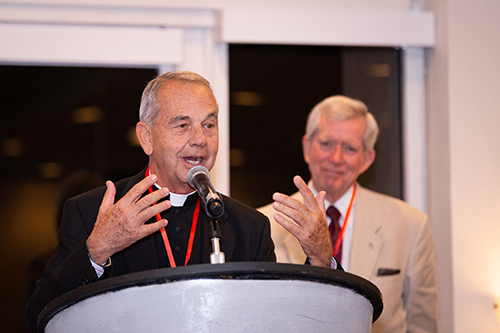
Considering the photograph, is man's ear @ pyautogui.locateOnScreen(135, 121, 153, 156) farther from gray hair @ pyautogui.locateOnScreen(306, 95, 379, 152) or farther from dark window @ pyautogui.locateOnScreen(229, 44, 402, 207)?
dark window @ pyautogui.locateOnScreen(229, 44, 402, 207)

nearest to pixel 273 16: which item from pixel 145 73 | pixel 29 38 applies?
pixel 145 73

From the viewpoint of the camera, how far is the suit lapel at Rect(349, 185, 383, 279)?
10.5 feet

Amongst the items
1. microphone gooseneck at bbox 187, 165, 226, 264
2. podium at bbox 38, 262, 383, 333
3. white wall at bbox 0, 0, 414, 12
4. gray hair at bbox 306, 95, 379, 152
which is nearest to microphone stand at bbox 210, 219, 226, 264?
microphone gooseneck at bbox 187, 165, 226, 264

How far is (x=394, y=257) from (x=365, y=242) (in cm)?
18

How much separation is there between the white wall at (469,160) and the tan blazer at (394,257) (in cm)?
45

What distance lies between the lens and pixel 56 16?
3.63 m

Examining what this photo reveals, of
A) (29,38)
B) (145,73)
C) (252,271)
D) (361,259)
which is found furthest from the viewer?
(145,73)

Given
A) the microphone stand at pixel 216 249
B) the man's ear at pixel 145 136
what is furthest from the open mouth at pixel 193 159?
the microphone stand at pixel 216 249

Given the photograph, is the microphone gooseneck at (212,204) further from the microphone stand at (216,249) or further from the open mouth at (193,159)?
the open mouth at (193,159)

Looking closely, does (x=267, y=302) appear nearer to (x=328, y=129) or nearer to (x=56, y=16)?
(x=328, y=129)

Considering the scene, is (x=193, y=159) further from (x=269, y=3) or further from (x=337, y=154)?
(x=269, y=3)

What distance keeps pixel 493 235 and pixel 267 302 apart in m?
2.79

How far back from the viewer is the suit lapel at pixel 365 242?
319 cm

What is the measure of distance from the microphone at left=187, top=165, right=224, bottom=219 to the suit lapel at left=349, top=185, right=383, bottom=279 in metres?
1.59
